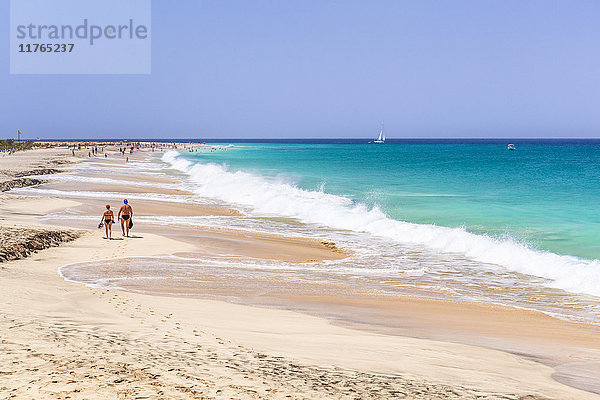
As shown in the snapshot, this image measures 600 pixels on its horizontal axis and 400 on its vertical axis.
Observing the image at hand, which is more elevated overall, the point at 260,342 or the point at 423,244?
the point at 260,342

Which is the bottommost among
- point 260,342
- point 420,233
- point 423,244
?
point 423,244

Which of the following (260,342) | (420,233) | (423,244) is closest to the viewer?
(260,342)

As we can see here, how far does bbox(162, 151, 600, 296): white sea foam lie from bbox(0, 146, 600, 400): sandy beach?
4467mm

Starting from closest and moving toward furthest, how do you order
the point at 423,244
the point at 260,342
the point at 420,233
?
the point at 260,342, the point at 423,244, the point at 420,233

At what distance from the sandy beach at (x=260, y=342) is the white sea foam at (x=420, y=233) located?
447cm

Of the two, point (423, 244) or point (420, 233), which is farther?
point (420, 233)

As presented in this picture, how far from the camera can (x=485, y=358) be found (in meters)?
7.56

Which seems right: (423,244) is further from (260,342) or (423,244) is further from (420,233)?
(260,342)

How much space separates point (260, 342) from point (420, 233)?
14.0 m

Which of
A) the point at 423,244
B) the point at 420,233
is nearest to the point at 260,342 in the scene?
the point at 423,244

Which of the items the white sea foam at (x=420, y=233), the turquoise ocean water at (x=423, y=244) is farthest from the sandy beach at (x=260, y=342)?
the white sea foam at (x=420, y=233)

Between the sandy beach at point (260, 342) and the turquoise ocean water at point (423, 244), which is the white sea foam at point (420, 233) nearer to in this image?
the turquoise ocean water at point (423, 244)

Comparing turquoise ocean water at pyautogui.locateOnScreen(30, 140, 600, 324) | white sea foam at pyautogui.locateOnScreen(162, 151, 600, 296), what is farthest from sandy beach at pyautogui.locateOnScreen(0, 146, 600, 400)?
white sea foam at pyautogui.locateOnScreen(162, 151, 600, 296)

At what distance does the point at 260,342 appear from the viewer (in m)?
7.59
